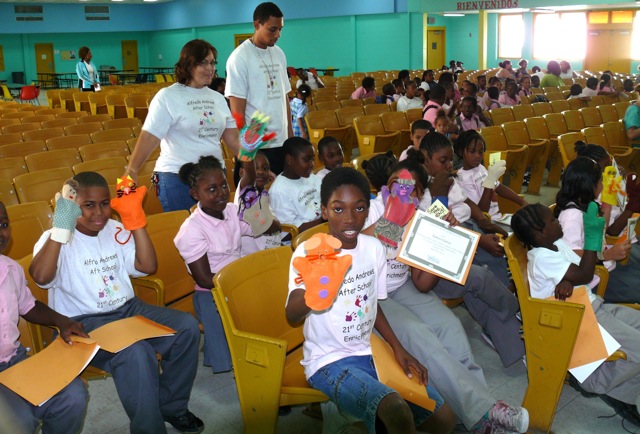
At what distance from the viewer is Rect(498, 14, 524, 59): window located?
69.8 feet

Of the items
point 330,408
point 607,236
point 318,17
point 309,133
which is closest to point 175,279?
point 330,408

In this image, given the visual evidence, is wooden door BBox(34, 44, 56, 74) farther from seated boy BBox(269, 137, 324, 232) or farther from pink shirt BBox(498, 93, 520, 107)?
seated boy BBox(269, 137, 324, 232)

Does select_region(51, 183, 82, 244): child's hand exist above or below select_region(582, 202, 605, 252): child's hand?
above

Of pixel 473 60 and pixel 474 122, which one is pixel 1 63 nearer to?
pixel 473 60

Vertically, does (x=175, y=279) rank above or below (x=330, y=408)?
above

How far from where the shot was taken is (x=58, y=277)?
2406mm

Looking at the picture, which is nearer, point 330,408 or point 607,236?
Result: point 330,408

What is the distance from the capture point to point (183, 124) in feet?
10.6

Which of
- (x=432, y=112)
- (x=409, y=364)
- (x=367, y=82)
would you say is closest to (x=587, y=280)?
(x=409, y=364)

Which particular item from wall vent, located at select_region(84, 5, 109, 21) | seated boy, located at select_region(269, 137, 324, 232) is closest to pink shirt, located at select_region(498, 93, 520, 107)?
seated boy, located at select_region(269, 137, 324, 232)

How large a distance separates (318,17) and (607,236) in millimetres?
19280

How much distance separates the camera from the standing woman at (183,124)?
319 centimetres

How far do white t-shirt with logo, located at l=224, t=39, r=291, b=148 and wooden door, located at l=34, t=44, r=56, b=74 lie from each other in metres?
24.8

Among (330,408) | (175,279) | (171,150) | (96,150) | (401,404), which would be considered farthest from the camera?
(96,150)
